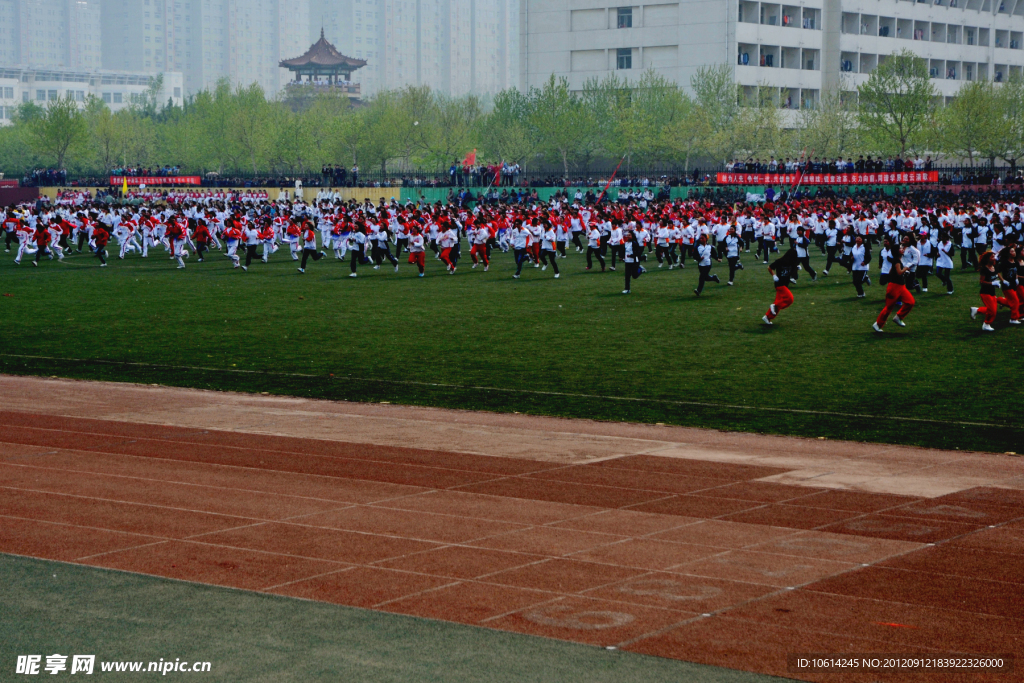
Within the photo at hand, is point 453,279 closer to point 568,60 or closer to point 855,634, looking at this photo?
point 855,634

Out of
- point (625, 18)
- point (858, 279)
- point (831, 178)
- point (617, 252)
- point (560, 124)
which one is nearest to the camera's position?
point (858, 279)

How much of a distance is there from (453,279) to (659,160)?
51.0 metres

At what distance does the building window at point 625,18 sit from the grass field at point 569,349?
63.4 m

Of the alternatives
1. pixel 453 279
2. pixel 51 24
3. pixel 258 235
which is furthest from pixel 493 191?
pixel 51 24

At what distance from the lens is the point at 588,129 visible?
266ft

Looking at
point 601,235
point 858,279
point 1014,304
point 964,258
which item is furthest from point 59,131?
point 1014,304

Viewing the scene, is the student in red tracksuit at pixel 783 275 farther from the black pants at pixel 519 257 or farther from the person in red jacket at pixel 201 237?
the person in red jacket at pixel 201 237

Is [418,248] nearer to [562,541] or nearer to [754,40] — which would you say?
[562,541]

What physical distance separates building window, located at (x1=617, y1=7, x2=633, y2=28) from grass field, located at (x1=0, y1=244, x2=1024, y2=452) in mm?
63436

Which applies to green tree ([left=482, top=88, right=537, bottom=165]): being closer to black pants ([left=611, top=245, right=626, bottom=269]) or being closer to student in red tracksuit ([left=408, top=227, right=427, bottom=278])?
black pants ([left=611, top=245, right=626, bottom=269])

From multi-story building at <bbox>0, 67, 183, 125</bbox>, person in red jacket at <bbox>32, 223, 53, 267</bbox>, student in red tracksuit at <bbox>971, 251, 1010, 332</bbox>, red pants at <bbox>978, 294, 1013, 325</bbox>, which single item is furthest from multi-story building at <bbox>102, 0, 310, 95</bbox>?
red pants at <bbox>978, 294, 1013, 325</bbox>

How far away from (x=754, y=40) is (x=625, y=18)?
10.0m

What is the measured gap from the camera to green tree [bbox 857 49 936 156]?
76750mm

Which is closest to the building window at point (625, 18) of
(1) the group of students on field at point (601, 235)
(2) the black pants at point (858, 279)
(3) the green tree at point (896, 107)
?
(3) the green tree at point (896, 107)
